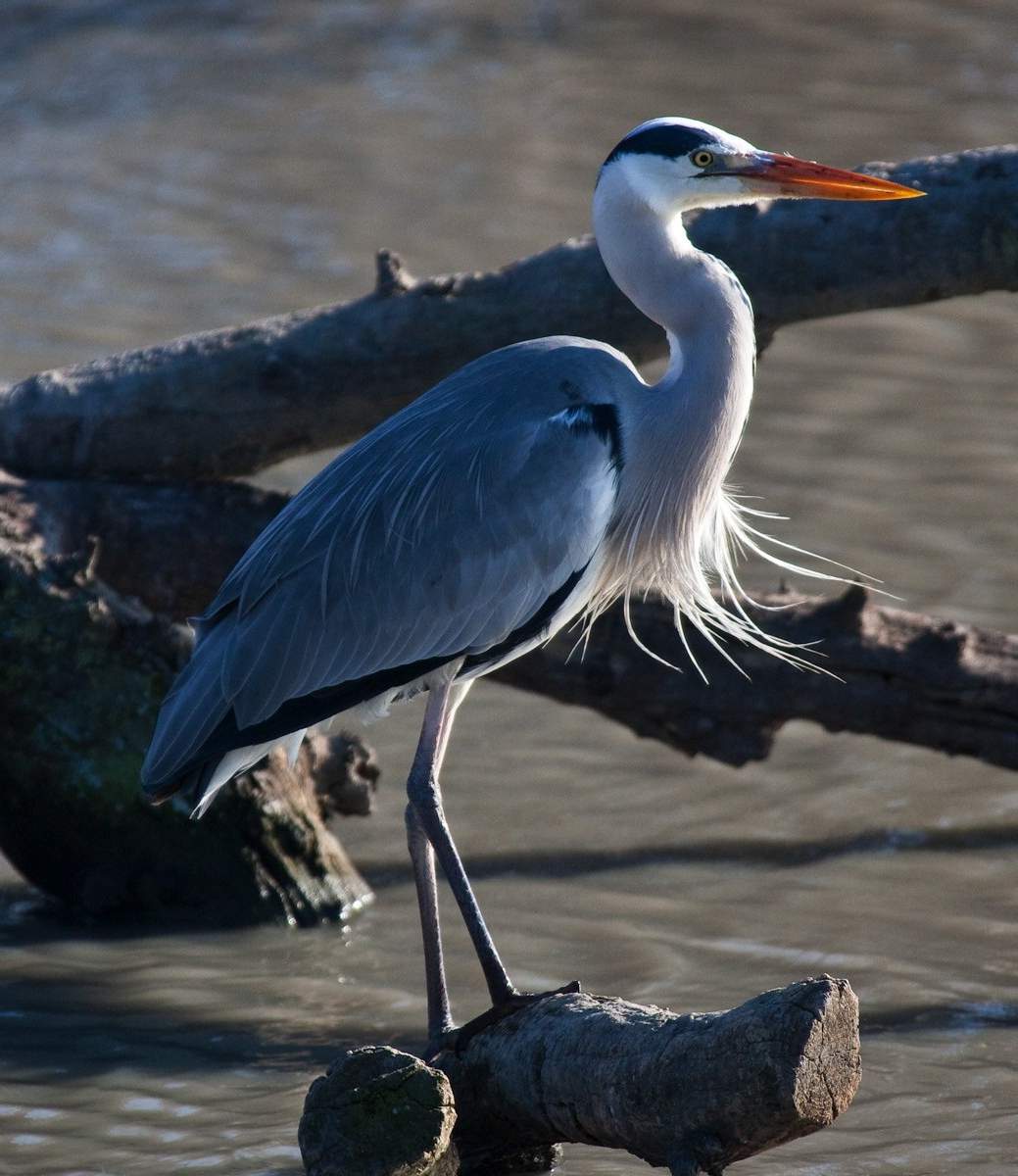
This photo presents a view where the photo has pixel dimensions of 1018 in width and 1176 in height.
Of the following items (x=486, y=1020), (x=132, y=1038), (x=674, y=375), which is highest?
(x=674, y=375)

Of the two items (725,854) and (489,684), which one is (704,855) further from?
(489,684)

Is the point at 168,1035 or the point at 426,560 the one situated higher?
the point at 426,560

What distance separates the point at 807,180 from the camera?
456 centimetres

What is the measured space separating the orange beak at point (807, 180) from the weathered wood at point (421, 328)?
103cm

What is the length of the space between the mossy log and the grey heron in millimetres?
869

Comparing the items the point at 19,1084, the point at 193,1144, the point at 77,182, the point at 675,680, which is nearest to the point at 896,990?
the point at 675,680

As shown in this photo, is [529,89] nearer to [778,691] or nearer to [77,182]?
[77,182]

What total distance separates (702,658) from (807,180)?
173 centimetres

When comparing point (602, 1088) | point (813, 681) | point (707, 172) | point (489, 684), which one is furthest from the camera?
point (489, 684)

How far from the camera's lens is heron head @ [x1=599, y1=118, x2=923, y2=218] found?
15.0ft

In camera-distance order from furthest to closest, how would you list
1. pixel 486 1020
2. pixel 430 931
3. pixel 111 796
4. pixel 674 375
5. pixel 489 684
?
pixel 489 684 < pixel 111 796 < pixel 674 375 < pixel 430 931 < pixel 486 1020

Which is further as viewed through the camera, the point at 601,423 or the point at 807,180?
the point at 601,423

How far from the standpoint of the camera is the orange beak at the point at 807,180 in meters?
4.54

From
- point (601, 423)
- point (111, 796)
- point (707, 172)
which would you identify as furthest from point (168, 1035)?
point (707, 172)
